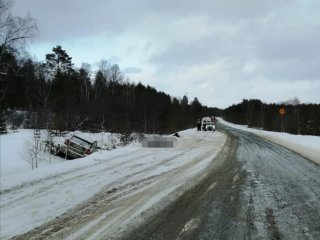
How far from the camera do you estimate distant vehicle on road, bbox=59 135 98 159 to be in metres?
25.1

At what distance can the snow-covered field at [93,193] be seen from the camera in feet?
23.0

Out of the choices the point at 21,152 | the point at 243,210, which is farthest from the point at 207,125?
the point at 243,210

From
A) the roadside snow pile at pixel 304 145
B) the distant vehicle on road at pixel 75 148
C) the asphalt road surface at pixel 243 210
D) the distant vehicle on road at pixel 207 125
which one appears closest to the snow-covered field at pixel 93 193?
the asphalt road surface at pixel 243 210

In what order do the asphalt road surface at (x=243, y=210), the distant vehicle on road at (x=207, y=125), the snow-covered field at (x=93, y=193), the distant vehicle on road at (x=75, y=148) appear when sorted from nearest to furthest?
the asphalt road surface at (x=243, y=210)
the snow-covered field at (x=93, y=193)
the distant vehicle on road at (x=75, y=148)
the distant vehicle on road at (x=207, y=125)

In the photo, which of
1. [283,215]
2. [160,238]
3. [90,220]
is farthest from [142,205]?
[283,215]

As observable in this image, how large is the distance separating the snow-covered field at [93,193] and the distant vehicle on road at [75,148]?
941 centimetres

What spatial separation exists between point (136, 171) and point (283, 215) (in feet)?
20.2

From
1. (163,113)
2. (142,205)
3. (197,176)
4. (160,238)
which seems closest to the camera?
(160,238)

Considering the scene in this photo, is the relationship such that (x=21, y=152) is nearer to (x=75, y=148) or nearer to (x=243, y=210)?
(x=75, y=148)

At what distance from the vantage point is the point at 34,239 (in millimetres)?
6238

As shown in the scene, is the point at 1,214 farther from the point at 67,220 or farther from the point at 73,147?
the point at 73,147

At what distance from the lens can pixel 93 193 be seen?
9398mm

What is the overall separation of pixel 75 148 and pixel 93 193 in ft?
53.9

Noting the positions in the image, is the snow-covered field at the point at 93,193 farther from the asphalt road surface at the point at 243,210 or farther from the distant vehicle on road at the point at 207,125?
the distant vehicle on road at the point at 207,125
